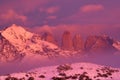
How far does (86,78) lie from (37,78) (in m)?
10.2

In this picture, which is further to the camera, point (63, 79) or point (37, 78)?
point (37, 78)

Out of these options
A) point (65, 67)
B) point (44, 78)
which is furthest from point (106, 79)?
point (65, 67)

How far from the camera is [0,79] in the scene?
219ft

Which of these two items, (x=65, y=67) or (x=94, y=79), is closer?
(x=94, y=79)

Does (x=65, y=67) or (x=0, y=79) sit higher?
(x=65, y=67)

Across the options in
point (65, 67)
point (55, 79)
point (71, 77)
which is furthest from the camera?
point (65, 67)

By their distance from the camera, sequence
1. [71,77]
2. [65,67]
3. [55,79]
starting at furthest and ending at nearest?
[65,67]
[71,77]
[55,79]

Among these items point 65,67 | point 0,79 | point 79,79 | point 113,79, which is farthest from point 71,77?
point 65,67

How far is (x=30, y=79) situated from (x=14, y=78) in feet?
10.7

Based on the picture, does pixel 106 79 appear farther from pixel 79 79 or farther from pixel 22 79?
pixel 22 79

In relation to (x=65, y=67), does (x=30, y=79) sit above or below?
below

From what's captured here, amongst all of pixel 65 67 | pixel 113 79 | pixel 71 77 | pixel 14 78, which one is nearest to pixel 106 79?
pixel 113 79

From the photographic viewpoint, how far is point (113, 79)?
66.2 m

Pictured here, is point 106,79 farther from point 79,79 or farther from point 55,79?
point 55,79
